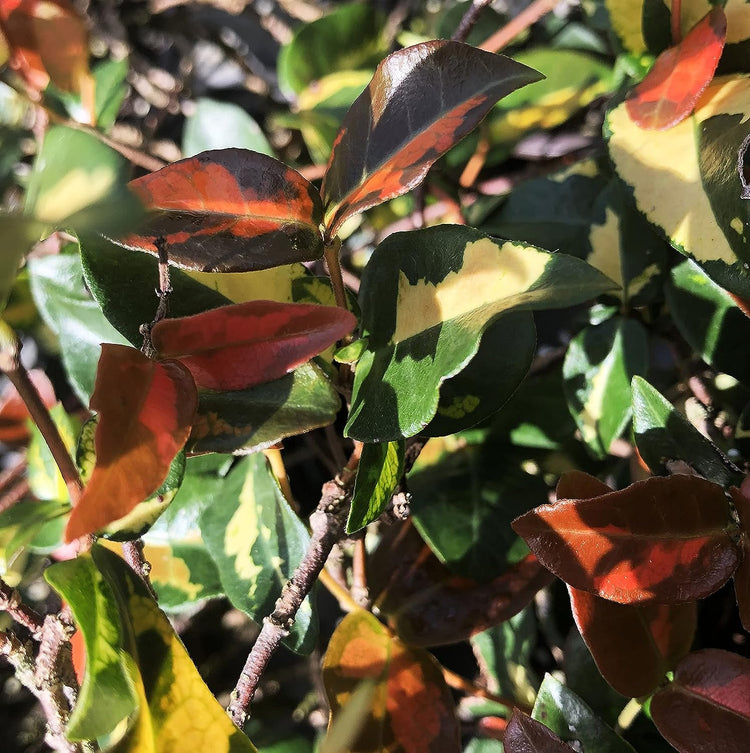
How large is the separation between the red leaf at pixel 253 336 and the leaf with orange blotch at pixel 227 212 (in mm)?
32

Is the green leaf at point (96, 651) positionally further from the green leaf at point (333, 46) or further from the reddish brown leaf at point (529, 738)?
the green leaf at point (333, 46)

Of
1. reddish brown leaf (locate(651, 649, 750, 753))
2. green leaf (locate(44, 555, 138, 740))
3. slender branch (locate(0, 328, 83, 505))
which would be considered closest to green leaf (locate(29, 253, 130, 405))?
slender branch (locate(0, 328, 83, 505))

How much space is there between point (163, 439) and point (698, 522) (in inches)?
12.4

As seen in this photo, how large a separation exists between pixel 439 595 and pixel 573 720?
0.14m

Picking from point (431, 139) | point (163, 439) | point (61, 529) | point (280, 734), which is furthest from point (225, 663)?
point (431, 139)

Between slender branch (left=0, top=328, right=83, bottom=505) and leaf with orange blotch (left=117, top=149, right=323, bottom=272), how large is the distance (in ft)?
0.35

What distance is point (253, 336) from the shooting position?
14.7 inches

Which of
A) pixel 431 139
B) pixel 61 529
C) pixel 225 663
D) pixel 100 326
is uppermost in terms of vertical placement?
pixel 431 139

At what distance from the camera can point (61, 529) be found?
1.78 feet

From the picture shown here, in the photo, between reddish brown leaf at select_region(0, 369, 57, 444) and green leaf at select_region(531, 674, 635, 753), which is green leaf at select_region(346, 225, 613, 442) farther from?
reddish brown leaf at select_region(0, 369, 57, 444)

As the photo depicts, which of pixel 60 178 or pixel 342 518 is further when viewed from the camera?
pixel 342 518

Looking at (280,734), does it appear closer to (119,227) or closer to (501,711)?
(501,711)

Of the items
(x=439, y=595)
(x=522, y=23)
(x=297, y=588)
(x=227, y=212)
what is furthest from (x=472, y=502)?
(x=522, y=23)

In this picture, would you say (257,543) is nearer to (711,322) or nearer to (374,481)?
(374,481)
